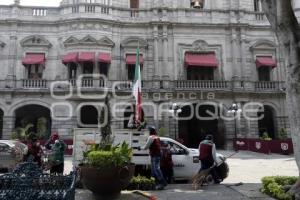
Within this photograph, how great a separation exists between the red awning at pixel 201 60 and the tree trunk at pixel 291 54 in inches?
714

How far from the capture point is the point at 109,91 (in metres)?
24.6

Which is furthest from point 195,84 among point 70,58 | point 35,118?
point 35,118

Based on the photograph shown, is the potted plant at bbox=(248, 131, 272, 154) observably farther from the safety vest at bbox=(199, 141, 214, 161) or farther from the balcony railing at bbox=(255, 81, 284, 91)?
the safety vest at bbox=(199, 141, 214, 161)

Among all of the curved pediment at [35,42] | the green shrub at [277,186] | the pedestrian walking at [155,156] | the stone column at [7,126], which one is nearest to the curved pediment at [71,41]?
the curved pediment at [35,42]

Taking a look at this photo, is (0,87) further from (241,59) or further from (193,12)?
(241,59)

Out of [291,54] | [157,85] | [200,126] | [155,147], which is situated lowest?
[155,147]

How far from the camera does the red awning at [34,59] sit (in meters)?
25.2

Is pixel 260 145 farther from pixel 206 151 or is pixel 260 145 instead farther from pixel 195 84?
pixel 206 151

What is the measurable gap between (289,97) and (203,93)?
17.9 m

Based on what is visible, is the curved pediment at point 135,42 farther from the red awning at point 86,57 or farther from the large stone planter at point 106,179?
the large stone planter at point 106,179

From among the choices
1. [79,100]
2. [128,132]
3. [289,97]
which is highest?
[79,100]

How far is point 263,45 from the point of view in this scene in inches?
1091

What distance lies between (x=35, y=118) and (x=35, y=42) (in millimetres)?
6065

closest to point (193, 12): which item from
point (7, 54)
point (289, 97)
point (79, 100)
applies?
point (79, 100)
